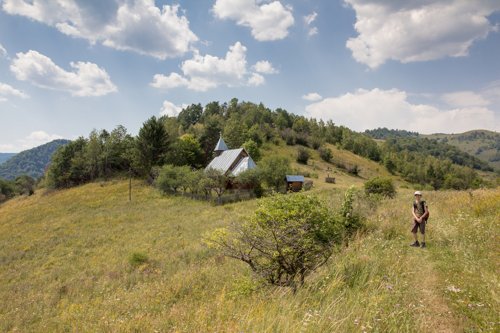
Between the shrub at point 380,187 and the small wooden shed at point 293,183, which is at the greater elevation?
the shrub at point 380,187

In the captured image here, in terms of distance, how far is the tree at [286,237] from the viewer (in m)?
5.54

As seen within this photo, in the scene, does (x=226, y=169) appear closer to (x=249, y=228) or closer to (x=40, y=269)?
(x=40, y=269)

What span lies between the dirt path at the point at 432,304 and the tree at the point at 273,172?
34.5 m

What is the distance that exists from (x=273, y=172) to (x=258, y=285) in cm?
3554

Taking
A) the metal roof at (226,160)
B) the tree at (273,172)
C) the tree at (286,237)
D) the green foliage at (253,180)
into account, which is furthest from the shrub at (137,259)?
the metal roof at (226,160)

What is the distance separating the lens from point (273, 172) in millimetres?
41094

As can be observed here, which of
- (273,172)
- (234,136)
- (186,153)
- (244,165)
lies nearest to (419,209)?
(273,172)

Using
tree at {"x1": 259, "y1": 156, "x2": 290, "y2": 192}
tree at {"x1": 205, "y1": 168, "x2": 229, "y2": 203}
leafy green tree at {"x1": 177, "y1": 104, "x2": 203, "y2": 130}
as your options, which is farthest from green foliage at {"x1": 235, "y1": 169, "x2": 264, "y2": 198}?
leafy green tree at {"x1": 177, "y1": 104, "x2": 203, "y2": 130}

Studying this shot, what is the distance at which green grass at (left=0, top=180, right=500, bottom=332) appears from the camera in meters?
3.93

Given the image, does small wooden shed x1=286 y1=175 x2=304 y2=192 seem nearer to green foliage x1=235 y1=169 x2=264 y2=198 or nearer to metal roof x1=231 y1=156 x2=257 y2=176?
green foliage x1=235 y1=169 x2=264 y2=198

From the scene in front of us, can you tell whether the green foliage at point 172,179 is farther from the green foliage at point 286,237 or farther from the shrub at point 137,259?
the green foliage at point 286,237

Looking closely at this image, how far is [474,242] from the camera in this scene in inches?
294

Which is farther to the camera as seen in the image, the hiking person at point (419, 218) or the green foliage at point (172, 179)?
the green foliage at point (172, 179)

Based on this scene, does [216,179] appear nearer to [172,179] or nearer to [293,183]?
[172,179]
